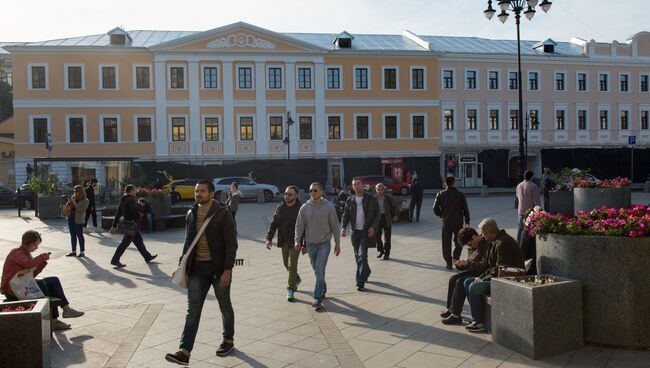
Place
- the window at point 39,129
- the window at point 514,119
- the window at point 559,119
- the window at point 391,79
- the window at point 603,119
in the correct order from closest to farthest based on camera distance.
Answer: the window at point 39,129
the window at point 391,79
the window at point 514,119
the window at point 559,119
the window at point 603,119

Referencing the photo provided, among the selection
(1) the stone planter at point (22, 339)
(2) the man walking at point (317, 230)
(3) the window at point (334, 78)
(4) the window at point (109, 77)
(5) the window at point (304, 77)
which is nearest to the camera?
(1) the stone planter at point (22, 339)

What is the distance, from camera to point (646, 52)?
165ft

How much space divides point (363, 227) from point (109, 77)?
3771cm

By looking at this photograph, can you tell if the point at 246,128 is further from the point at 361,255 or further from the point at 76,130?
the point at 361,255

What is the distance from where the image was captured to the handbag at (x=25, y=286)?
21.6 feet

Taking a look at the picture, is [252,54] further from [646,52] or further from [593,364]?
[593,364]

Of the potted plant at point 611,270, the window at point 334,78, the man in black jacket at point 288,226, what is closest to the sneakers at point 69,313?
the man in black jacket at point 288,226

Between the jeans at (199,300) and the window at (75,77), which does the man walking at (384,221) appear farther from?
the window at (75,77)

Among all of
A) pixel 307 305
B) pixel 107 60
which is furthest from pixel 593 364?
pixel 107 60

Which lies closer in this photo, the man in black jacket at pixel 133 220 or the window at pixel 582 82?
the man in black jacket at pixel 133 220

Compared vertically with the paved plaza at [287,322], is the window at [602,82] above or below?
above

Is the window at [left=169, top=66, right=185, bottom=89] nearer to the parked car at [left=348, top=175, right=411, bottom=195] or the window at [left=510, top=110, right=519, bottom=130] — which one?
the parked car at [left=348, top=175, right=411, bottom=195]

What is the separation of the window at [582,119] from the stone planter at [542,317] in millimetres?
47153

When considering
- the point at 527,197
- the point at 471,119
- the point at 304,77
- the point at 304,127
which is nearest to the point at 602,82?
the point at 471,119
